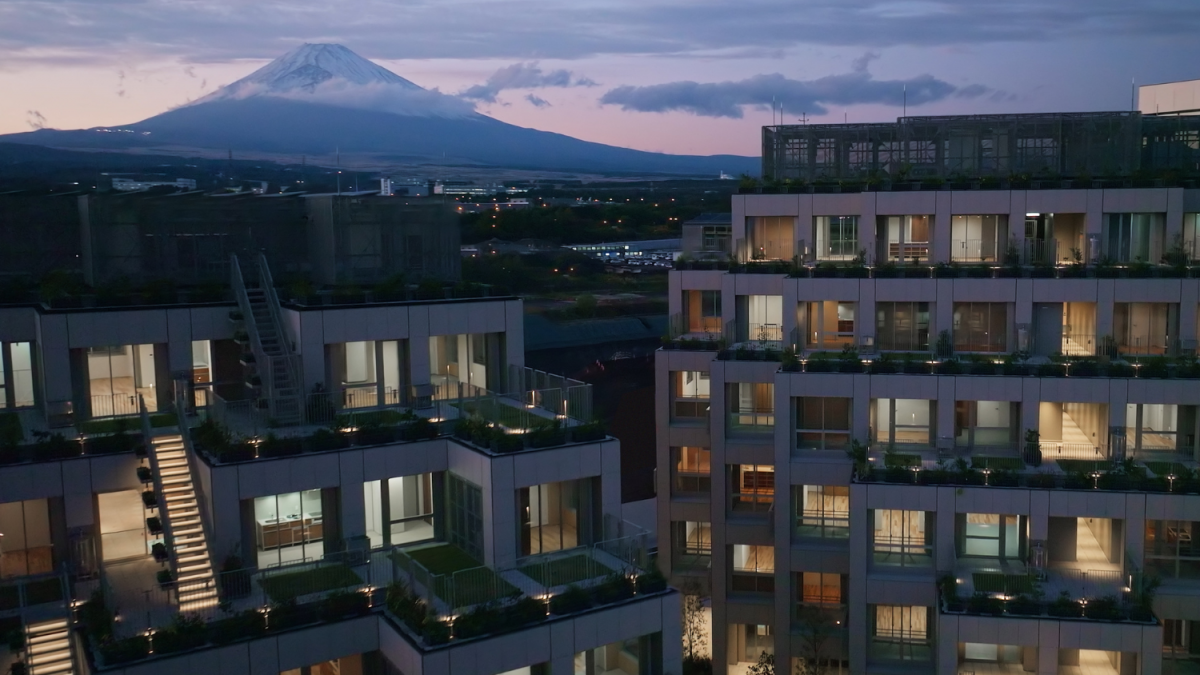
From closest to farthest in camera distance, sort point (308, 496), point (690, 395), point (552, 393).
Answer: point (308, 496), point (552, 393), point (690, 395)

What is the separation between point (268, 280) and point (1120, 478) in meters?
24.3

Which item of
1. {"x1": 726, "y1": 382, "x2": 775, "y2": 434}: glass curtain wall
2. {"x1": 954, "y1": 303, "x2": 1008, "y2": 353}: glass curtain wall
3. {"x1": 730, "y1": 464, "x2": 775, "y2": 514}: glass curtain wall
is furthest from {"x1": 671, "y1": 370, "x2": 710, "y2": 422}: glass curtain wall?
{"x1": 954, "y1": 303, "x2": 1008, "y2": 353}: glass curtain wall

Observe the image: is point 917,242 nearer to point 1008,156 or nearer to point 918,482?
point 1008,156

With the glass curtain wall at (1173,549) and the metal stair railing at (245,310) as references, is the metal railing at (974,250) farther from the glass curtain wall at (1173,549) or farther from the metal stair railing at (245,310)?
the metal stair railing at (245,310)

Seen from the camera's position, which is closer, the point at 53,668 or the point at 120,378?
the point at 53,668

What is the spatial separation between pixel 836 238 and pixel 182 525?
24987 mm

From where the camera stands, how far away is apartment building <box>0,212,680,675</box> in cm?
2166

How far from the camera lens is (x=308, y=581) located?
2308 cm

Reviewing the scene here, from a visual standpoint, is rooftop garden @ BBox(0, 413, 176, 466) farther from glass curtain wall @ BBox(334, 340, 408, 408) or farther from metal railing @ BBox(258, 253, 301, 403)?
glass curtain wall @ BBox(334, 340, 408, 408)

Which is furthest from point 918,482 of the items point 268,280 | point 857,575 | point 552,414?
point 268,280

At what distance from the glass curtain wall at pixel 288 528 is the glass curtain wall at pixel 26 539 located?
5293mm

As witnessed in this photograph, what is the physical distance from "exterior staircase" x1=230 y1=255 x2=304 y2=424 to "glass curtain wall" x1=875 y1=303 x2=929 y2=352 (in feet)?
63.1

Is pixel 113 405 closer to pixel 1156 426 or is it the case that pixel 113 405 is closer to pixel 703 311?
pixel 703 311

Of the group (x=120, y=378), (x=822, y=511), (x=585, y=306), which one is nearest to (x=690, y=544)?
(x=822, y=511)
